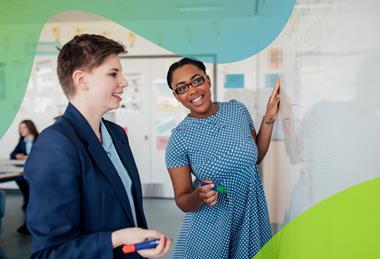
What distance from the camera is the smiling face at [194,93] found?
3.90 ft

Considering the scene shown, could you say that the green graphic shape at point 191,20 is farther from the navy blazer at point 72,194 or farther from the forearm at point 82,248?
the forearm at point 82,248

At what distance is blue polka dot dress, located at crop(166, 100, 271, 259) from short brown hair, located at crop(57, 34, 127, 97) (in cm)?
40

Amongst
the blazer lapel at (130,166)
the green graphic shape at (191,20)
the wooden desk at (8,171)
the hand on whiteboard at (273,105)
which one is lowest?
the wooden desk at (8,171)

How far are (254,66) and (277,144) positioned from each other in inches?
11.5

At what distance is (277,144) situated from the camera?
128 centimetres

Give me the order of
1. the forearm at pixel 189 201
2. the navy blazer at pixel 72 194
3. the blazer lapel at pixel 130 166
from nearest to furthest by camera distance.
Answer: the navy blazer at pixel 72 194
the blazer lapel at pixel 130 166
the forearm at pixel 189 201

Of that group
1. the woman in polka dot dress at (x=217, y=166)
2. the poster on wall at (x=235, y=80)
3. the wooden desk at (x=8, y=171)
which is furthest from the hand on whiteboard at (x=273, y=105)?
the wooden desk at (x=8, y=171)

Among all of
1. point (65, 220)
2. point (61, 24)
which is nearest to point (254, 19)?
point (61, 24)

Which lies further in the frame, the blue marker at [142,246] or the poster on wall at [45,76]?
the poster on wall at [45,76]

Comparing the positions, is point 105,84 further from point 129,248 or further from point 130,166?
point 129,248

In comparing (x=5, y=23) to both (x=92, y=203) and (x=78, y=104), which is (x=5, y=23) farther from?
(x=92, y=203)

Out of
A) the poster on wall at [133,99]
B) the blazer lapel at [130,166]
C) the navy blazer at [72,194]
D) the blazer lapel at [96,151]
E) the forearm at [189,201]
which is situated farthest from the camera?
the poster on wall at [133,99]

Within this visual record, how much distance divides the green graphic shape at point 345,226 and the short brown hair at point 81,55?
718 mm

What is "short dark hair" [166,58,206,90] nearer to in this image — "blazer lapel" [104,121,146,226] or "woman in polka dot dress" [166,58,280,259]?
"woman in polka dot dress" [166,58,280,259]
